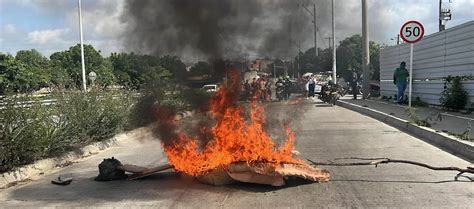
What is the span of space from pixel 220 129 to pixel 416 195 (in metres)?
2.59

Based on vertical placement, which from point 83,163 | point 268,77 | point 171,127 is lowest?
point 83,163

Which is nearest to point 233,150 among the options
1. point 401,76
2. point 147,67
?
point 147,67

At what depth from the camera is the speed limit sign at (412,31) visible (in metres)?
14.2

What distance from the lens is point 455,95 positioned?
49.6ft

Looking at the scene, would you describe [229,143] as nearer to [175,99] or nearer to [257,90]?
[257,90]

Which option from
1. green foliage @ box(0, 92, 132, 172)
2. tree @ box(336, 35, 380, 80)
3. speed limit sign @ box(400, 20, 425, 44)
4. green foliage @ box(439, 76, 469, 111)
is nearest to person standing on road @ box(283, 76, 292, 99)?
green foliage @ box(0, 92, 132, 172)

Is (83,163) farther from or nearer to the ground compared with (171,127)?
nearer to the ground

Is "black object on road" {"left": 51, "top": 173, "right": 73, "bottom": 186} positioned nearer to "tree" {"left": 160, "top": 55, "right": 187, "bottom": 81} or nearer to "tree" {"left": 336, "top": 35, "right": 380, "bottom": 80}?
"tree" {"left": 160, "top": 55, "right": 187, "bottom": 81}

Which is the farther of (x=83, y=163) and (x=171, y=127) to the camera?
(x=83, y=163)

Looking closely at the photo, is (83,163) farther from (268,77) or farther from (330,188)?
(330,188)

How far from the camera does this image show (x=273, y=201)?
570 cm

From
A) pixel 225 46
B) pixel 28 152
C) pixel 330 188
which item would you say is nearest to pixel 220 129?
pixel 225 46

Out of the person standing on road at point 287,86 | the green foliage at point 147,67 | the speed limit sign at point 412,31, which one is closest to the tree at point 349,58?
the speed limit sign at point 412,31

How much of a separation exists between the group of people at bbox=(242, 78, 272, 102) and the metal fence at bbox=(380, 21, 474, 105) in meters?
9.53
